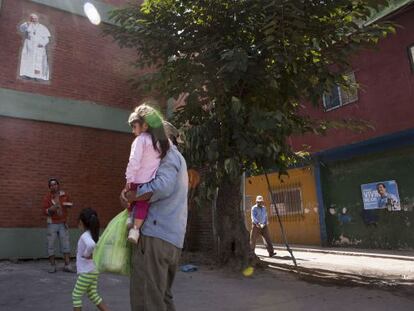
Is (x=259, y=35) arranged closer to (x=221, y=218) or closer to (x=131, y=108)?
(x=221, y=218)

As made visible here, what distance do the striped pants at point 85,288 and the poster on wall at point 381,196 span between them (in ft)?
40.0

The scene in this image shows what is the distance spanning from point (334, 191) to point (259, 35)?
1090 cm

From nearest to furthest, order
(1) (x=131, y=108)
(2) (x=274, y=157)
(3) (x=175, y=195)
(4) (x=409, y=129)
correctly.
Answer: (3) (x=175, y=195)
(2) (x=274, y=157)
(1) (x=131, y=108)
(4) (x=409, y=129)

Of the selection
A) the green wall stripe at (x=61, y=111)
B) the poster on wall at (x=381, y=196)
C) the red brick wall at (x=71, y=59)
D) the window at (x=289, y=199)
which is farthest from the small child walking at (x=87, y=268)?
the window at (x=289, y=199)

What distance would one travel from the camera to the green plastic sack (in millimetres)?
2936

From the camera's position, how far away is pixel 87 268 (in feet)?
15.8

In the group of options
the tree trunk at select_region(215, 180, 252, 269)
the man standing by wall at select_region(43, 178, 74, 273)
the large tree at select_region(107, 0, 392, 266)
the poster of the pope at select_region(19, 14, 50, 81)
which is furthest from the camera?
the poster of the pope at select_region(19, 14, 50, 81)

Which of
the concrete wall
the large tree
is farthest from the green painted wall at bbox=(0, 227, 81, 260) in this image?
the concrete wall

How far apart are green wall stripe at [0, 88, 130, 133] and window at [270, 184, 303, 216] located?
1034 cm

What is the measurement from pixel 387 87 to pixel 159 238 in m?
13.4

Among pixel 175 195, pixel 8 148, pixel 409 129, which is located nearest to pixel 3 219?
pixel 8 148

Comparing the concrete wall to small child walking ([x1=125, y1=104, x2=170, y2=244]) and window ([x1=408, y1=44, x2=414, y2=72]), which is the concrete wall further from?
small child walking ([x1=125, y1=104, x2=170, y2=244])

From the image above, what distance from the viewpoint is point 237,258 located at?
819 cm

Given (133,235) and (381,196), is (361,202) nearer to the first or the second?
(381,196)
